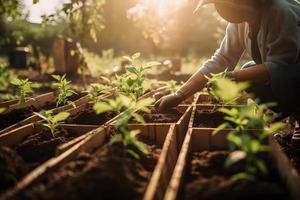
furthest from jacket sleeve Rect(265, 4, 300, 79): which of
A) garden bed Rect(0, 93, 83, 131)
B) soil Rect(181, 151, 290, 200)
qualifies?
garden bed Rect(0, 93, 83, 131)

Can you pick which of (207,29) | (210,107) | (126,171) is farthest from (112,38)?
(126,171)

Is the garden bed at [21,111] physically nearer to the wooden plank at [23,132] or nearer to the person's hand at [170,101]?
the wooden plank at [23,132]

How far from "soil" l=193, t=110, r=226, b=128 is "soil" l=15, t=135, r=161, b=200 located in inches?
43.6

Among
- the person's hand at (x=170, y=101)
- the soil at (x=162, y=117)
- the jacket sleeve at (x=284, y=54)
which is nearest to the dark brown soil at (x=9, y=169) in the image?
the soil at (x=162, y=117)

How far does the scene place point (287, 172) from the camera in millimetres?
1976

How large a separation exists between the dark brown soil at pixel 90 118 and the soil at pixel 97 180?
115cm

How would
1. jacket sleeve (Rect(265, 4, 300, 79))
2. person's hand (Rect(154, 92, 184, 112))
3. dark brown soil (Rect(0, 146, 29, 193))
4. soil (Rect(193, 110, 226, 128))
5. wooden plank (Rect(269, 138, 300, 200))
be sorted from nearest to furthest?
wooden plank (Rect(269, 138, 300, 200))
dark brown soil (Rect(0, 146, 29, 193))
jacket sleeve (Rect(265, 4, 300, 79))
soil (Rect(193, 110, 226, 128))
person's hand (Rect(154, 92, 184, 112))

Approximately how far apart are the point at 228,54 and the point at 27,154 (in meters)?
2.20

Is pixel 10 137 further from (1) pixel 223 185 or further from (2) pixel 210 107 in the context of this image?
(2) pixel 210 107

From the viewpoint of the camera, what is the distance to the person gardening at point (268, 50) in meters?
3.09

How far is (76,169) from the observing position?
6.63ft

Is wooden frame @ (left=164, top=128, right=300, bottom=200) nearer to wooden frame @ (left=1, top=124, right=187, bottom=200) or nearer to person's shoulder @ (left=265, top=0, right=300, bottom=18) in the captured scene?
wooden frame @ (left=1, top=124, right=187, bottom=200)

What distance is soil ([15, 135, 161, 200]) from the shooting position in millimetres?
1693

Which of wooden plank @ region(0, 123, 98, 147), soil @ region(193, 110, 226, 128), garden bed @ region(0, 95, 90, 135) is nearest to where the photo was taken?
wooden plank @ region(0, 123, 98, 147)
